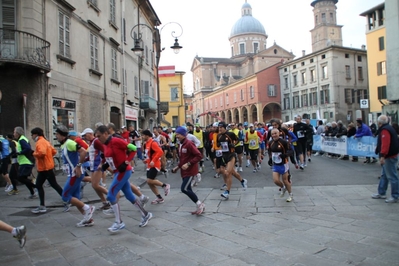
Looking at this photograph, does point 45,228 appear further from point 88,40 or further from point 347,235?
point 88,40

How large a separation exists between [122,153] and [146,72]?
22764 mm

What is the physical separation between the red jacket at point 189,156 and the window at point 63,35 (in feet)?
28.5

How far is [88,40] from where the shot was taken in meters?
15.7

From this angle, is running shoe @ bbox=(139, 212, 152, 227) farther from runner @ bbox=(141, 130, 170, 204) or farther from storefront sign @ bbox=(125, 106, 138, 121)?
storefront sign @ bbox=(125, 106, 138, 121)

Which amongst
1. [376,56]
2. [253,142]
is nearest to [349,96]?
[376,56]

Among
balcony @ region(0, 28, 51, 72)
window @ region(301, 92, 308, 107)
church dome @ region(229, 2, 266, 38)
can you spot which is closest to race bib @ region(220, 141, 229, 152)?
balcony @ region(0, 28, 51, 72)

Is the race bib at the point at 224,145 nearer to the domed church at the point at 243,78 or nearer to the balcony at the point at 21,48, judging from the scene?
the balcony at the point at 21,48

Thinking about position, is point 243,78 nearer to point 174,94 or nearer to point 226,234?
point 174,94

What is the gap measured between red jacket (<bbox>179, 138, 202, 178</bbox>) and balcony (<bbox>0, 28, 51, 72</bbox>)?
6823mm

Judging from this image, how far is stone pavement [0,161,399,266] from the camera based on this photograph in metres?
4.43

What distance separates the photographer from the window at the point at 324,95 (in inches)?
1867

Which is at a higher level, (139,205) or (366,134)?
(366,134)

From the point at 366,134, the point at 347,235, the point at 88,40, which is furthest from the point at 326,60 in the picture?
the point at 347,235

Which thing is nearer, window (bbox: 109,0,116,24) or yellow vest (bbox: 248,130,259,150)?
yellow vest (bbox: 248,130,259,150)
